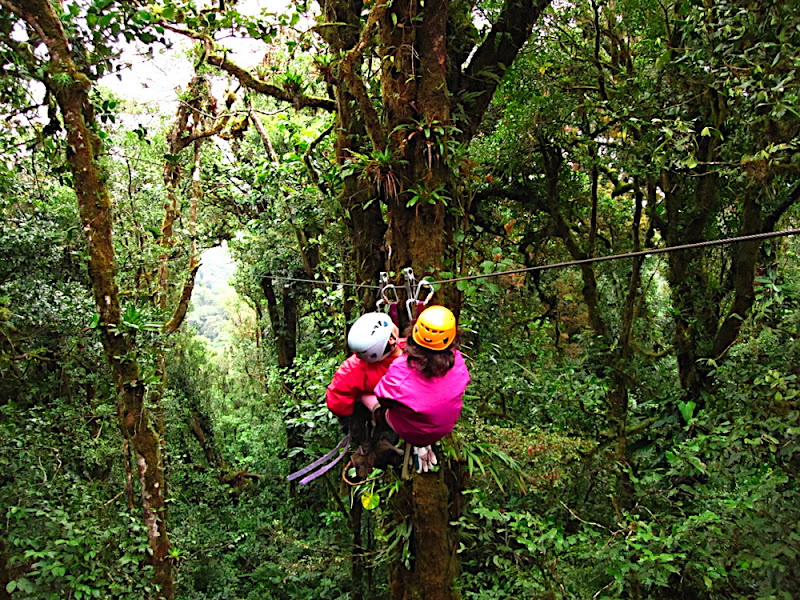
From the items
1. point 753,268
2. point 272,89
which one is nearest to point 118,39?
point 272,89

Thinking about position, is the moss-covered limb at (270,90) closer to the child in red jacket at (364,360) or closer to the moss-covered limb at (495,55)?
the moss-covered limb at (495,55)

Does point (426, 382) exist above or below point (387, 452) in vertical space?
above

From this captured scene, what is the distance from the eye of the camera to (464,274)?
11.6 ft

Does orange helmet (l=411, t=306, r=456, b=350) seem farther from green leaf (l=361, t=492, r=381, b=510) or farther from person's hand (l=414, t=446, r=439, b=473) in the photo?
green leaf (l=361, t=492, r=381, b=510)

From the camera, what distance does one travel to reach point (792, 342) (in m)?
2.78

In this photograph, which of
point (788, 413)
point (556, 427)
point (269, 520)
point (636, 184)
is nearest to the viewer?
point (788, 413)

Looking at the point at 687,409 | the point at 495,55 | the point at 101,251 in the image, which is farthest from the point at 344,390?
Answer: the point at 687,409

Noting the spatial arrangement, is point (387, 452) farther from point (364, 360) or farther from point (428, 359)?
point (428, 359)

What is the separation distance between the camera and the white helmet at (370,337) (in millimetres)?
2479

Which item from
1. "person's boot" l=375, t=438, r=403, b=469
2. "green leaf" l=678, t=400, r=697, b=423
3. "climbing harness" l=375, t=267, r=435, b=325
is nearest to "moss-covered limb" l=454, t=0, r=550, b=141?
"climbing harness" l=375, t=267, r=435, b=325

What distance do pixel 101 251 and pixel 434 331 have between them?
270cm

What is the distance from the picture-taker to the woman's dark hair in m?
2.28

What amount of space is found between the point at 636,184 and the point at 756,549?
12.3 ft

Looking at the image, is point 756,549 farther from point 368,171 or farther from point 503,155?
point 503,155
